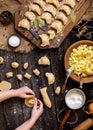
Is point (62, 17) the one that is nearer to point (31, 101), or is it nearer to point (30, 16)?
point (30, 16)

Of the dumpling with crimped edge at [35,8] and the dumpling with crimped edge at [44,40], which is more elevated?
the dumpling with crimped edge at [35,8]

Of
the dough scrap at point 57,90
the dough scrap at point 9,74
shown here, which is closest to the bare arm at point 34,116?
the dough scrap at point 57,90

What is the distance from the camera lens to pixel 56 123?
4641 millimetres

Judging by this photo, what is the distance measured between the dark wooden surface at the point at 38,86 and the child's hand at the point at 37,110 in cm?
6

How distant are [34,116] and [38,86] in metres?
0.22

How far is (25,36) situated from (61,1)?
329 mm

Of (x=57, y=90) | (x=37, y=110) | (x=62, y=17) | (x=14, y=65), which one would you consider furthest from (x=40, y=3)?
(x=37, y=110)

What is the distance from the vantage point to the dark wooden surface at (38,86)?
4.62 meters

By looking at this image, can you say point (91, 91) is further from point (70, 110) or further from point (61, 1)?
point (61, 1)

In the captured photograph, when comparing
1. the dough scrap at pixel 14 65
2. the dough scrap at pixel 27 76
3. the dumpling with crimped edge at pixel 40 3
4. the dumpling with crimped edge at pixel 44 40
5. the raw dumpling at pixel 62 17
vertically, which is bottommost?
the dough scrap at pixel 27 76

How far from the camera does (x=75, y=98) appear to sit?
4.58 m

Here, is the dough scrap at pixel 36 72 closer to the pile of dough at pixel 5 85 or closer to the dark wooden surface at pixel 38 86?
the dark wooden surface at pixel 38 86

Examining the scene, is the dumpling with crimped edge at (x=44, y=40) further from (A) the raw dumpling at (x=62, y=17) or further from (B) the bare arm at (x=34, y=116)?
(B) the bare arm at (x=34, y=116)

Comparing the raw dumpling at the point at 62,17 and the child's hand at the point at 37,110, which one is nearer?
the child's hand at the point at 37,110
